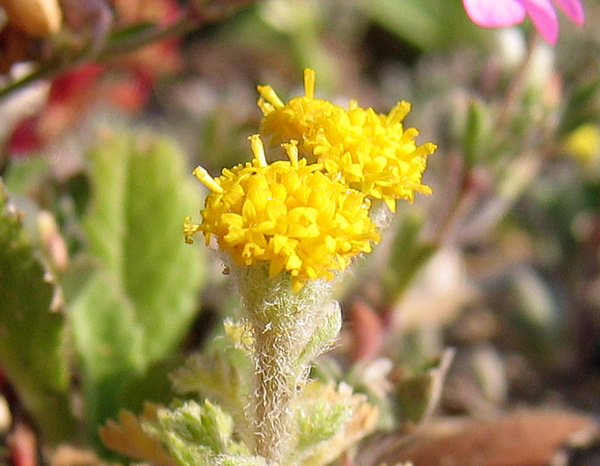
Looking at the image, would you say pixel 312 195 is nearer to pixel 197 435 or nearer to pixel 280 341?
pixel 280 341

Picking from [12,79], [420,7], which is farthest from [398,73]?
[12,79]

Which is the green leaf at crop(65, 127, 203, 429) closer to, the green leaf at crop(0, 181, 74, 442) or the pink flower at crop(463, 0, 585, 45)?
the green leaf at crop(0, 181, 74, 442)

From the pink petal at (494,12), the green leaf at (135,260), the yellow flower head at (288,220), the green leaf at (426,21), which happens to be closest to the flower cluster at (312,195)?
the yellow flower head at (288,220)

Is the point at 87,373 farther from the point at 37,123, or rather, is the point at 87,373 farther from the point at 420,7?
the point at 420,7

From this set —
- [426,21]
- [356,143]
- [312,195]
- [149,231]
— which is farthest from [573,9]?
[426,21]

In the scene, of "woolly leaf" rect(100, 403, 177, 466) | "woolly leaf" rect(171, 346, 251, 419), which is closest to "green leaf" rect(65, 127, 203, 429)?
"woolly leaf" rect(100, 403, 177, 466)

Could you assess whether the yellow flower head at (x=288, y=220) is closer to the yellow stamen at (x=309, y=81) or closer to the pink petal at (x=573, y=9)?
the yellow stamen at (x=309, y=81)
